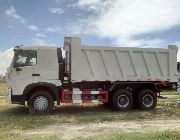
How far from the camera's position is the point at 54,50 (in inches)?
677

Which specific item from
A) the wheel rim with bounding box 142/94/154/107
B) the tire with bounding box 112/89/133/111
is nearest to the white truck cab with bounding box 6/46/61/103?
the tire with bounding box 112/89/133/111

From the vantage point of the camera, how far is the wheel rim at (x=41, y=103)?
16906 mm

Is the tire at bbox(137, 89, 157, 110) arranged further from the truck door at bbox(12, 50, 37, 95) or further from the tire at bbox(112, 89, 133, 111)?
the truck door at bbox(12, 50, 37, 95)

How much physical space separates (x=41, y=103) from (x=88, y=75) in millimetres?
2465

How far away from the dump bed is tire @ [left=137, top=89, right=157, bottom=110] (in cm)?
66

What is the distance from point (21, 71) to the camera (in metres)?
16.8

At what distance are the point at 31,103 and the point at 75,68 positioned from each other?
243cm

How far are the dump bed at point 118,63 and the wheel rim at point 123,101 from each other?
83cm

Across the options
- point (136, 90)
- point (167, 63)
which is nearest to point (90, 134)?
point (136, 90)

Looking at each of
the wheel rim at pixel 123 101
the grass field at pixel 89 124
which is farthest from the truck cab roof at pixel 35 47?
the wheel rim at pixel 123 101

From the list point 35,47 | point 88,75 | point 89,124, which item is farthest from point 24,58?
point 89,124

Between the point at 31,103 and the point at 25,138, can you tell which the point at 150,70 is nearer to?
the point at 31,103

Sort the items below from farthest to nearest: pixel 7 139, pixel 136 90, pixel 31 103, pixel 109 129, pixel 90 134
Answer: pixel 136 90, pixel 31 103, pixel 109 129, pixel 90 134, pixel 7 139

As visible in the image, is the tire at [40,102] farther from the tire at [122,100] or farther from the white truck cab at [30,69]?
the tire at [122,100]
